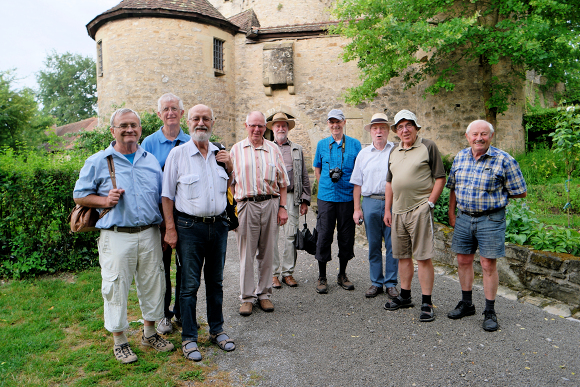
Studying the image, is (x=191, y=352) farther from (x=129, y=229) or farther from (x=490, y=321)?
(x=490, y=321)

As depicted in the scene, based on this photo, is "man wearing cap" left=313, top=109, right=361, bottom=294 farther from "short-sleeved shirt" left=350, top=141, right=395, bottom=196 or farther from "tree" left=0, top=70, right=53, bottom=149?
"tree" left=0, top=70, right=53, bottom=149

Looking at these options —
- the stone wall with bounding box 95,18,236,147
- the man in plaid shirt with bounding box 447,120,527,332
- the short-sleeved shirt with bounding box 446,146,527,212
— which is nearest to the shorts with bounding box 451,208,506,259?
the man in plaid shirt with bounding box 447,120,527,332

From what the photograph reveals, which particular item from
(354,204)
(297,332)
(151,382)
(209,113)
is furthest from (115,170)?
(354,204)

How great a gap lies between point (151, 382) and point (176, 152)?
1756mm

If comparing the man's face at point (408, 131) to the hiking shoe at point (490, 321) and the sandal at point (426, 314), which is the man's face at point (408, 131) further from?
the hiking shoe at point (490, 321)

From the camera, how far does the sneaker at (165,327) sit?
366 centimetres

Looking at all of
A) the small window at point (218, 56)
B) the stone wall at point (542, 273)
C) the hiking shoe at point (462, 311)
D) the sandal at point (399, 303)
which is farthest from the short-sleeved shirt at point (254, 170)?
the small window at point (218, 56)

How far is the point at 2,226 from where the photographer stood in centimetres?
518

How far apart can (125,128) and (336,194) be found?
2.56 metres

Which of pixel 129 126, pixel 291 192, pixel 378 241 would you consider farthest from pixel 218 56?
pixel 129 126

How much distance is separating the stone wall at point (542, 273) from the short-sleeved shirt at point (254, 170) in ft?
9.83

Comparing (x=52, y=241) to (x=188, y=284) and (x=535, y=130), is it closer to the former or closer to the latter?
(x=188, y=284)

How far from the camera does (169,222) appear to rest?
324 cm

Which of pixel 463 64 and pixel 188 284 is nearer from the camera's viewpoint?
pixel 188 284
